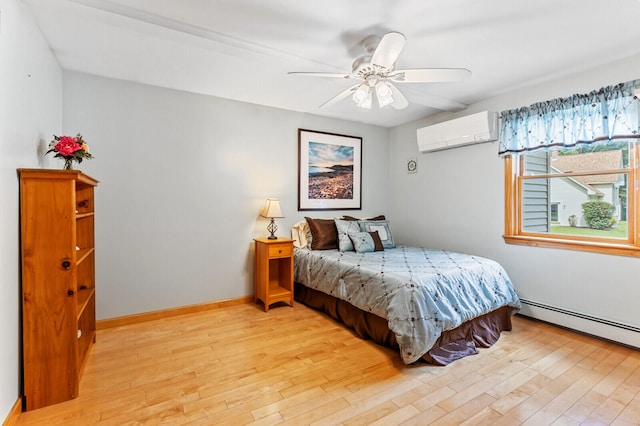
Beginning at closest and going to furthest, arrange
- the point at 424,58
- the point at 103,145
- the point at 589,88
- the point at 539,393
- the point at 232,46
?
the point at 539,393 → the point at 232,46 → the point at 424,58 → the point at 589,88 → the point at 103,145

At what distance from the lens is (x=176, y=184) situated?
3230 millimetres

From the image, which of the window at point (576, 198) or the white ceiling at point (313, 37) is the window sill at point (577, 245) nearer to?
the window at point (576, 198)

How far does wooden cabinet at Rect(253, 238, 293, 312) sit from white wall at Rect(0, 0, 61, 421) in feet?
6.50

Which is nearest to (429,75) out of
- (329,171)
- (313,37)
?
(313,37)

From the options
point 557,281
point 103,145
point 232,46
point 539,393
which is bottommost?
point 539,393

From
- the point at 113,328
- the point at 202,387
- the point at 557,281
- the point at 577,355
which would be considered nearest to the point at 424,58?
the point at 557,281

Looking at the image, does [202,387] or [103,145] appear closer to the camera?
[202,387]

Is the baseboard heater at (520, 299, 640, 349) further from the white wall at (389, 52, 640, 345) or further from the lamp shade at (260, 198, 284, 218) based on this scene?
the lamp shade at (260, 198, 284, 218)

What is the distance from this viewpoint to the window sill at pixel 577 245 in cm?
251

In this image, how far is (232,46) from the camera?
2.33 metres

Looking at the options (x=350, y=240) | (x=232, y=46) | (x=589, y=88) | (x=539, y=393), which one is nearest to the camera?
(x=539, y=393)

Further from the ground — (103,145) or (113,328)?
(103,145)

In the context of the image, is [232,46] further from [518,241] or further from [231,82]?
[518,241]

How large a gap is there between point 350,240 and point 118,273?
239 cm
